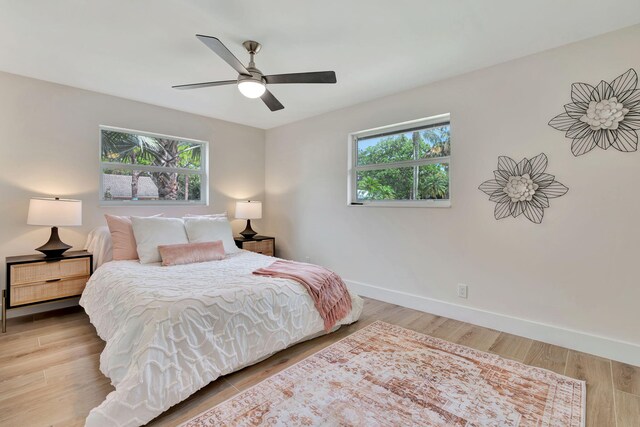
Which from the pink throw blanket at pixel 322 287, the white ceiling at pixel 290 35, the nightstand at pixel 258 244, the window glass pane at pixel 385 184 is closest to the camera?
the white ceiling at pixel 290 35

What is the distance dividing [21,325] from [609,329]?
4.86 metres

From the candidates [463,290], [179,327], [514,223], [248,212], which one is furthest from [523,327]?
[248,212]

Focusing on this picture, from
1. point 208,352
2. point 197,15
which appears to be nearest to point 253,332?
point 208,352

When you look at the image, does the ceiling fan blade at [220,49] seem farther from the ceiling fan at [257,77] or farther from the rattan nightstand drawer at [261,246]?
the rattan nightstand drawer at [261,246]

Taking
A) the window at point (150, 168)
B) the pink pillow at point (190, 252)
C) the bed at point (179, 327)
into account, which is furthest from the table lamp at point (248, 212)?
the bed at point (179, 327)

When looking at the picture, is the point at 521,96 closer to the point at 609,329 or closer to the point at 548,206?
the point at 548,206

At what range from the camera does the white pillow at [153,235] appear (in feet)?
9.54

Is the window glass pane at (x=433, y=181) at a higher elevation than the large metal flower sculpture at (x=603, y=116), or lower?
lower

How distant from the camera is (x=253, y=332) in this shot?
202 cm

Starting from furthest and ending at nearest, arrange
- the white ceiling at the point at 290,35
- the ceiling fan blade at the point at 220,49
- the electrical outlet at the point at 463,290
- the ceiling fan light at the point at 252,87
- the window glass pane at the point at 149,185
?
the window glass pane at the point at 149,185 < the electrical outlet at the point at 463,290 < the ceiling fan light at the point at 252,87 < the white ceiling at the point at 290,35 < the ceiling fan blade at the point at 220,49

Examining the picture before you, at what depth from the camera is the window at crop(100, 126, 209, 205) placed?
3.52 metres

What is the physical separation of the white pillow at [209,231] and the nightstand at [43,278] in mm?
940

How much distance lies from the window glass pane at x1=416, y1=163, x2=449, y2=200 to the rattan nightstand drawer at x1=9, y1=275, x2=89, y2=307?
352cm

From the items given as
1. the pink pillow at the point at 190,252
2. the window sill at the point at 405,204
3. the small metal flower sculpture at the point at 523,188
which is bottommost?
the pink pillow at the point at 190,252
